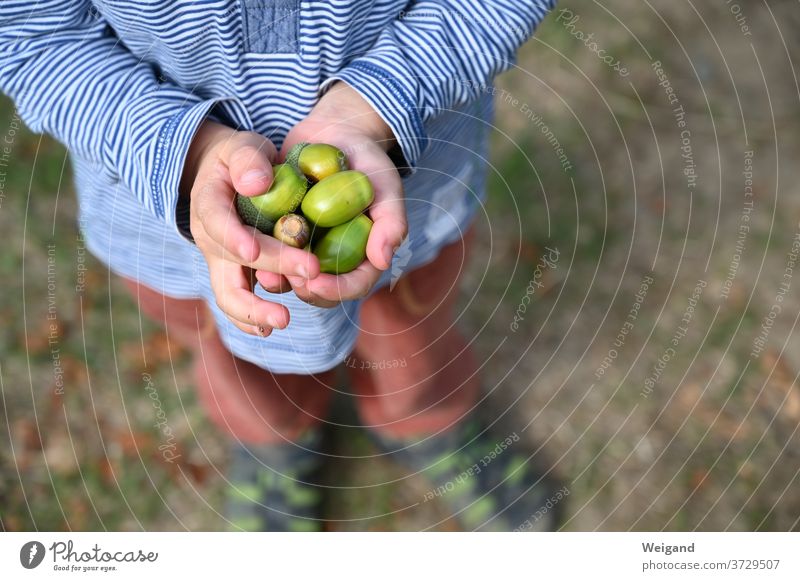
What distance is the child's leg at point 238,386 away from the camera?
6.01ft

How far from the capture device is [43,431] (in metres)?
2.46

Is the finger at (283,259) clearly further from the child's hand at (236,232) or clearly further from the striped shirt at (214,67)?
the striped shirt at (214,67)

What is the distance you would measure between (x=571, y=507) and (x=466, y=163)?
1.24 meters

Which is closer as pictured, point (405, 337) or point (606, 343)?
point (405, 337)

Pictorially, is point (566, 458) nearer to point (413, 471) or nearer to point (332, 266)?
point (413, 471)

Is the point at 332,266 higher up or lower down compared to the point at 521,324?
higher up

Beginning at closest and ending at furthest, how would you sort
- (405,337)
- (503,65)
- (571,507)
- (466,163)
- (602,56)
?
(503,65)
(466,163)
(405,337)
(571,507)
(602,56)

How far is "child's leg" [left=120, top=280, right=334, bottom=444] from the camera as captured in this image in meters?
1.83

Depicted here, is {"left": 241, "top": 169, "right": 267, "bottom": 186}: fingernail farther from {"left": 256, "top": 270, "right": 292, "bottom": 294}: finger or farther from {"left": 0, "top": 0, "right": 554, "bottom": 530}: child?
{"left": 256, "top": 270, "right": 292, "bottom": 294}: finger

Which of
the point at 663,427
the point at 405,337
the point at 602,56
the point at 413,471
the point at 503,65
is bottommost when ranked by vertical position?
the point at 413,471

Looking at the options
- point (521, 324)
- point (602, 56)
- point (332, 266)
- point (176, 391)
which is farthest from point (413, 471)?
point (602, 56)

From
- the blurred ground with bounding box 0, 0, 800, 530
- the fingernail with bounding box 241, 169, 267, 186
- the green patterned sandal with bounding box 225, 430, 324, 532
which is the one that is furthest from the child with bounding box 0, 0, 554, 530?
the blurred ground with bounding box 0, 0, 800, 530

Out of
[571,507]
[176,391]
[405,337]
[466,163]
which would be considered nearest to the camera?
[466,163]

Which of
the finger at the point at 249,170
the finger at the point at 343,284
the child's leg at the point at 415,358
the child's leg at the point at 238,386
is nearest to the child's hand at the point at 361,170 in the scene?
the finger at the point at 343,284
